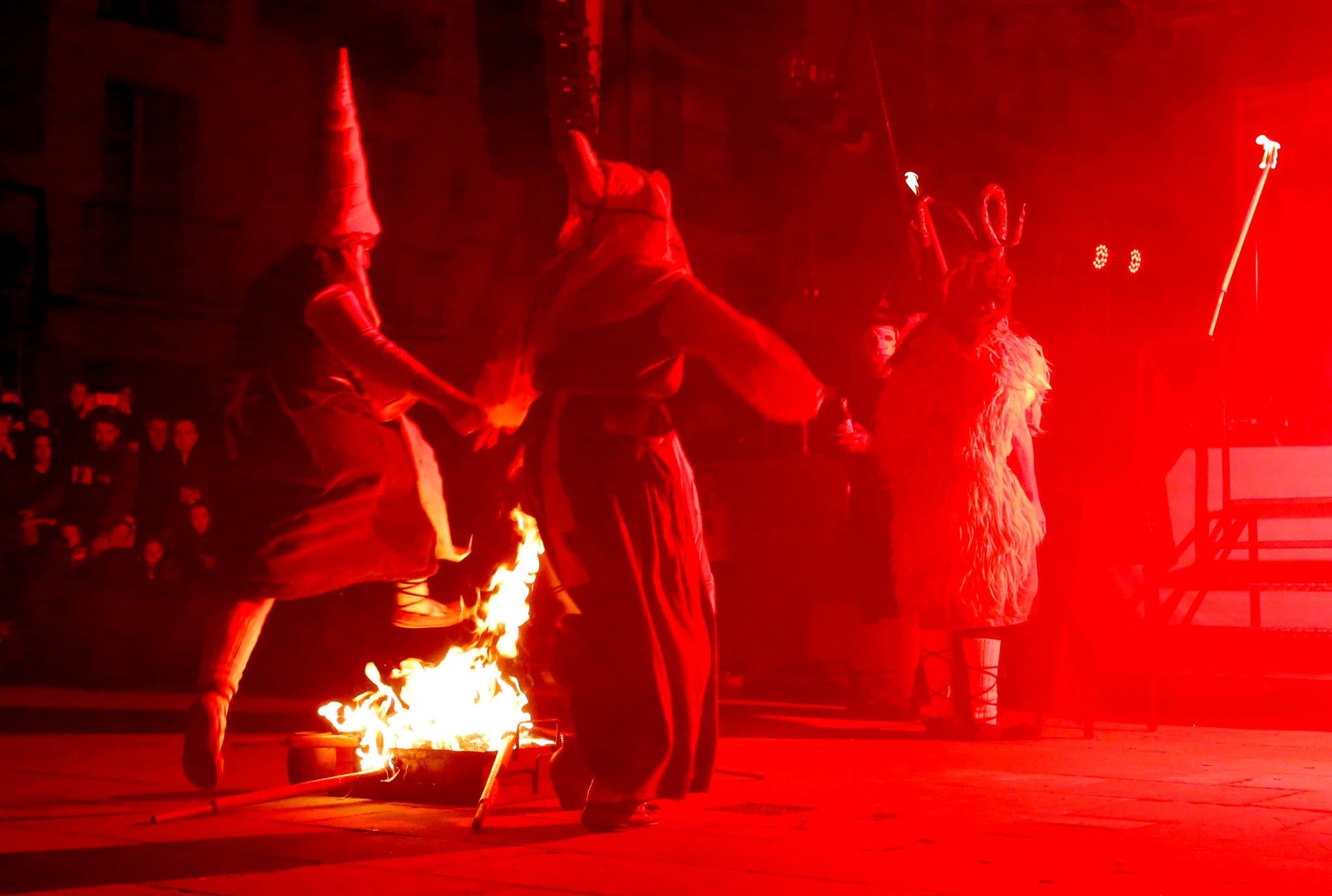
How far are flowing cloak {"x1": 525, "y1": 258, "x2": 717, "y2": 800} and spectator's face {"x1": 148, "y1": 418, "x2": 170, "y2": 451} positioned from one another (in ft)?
24.5

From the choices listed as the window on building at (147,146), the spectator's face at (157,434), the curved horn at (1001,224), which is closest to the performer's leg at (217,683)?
the curved horn at (1001,224)

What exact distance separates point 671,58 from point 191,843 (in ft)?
67.7

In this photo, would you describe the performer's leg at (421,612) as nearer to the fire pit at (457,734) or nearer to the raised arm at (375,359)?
the fire pit at (457,734)

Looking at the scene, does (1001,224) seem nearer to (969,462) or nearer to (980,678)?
(969,462)

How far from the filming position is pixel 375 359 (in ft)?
16.7

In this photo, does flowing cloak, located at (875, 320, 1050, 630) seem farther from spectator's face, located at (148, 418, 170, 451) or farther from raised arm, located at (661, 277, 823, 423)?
spectator's face, located at (148, 418, 170, 451)

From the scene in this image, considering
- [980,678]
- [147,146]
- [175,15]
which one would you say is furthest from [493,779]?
[175,15]

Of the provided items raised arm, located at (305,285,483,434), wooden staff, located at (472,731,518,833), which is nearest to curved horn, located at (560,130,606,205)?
raised arm, located at (305,285,483,434)

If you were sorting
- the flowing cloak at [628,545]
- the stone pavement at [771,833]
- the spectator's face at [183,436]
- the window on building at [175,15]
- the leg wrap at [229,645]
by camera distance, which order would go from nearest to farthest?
the stone pavement at [771,833] → the flowing cloak at [628,545] → the leg wrap at [229,645] → the spectator's face at [183,436] → the window on building at [175,15]

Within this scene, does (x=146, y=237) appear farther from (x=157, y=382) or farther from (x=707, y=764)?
(x=707, y=764)

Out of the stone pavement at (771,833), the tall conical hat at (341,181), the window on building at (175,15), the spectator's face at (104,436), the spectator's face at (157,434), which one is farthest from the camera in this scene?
the window on building at (175,15)

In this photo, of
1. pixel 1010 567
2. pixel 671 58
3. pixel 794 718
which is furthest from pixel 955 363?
pixel 671 58

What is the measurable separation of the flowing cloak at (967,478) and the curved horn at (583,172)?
2534 mm

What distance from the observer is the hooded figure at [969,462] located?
22.4 feet
